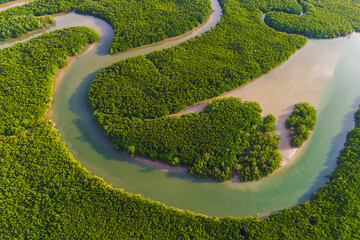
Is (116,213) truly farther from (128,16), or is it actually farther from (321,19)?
(321,19)

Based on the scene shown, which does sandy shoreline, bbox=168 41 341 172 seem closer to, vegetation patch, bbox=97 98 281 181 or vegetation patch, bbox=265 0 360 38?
vegetation patch, bbox=97 98 281 181

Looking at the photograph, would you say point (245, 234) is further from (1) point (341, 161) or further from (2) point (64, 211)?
(2) point (64, 211)

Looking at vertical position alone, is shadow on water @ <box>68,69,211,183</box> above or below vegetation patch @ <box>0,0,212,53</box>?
below

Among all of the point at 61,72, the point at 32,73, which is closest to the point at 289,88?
the point at 61,72

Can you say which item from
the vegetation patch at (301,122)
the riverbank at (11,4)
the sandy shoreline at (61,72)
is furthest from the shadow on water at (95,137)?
the riverbank at (11,4)

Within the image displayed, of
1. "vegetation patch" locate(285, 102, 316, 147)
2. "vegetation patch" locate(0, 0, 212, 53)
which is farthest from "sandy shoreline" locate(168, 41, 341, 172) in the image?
"vegetation patch" locate(0, 0, 212, 53)
